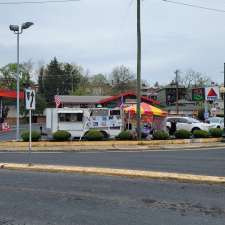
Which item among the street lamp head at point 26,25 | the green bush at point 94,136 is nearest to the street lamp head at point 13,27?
the street lamp head at point 26,25

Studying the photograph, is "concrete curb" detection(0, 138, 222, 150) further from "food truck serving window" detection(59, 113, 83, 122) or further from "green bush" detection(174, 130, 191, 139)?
"food truck serving window" detection(59, 113, 83, 122)

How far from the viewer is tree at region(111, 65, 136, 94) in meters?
116

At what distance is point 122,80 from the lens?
392 ft

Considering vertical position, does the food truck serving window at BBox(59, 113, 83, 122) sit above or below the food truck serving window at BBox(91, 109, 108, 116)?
below

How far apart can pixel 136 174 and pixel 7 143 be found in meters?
15.0

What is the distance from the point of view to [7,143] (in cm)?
2569

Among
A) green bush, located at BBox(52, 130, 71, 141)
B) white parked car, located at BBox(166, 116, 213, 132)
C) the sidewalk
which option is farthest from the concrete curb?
white parked car, located at BBox(166, 116, 213, 132)

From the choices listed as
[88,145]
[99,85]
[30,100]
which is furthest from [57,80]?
[30,100]

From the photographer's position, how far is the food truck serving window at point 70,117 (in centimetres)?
2830

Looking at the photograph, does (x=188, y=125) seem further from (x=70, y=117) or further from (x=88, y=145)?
(x=88, y=145)

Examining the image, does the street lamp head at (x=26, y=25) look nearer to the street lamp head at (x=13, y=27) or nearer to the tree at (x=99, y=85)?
the street lamp head at (x=13, y=27)

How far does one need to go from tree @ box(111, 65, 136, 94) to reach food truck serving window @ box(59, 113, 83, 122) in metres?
86.5

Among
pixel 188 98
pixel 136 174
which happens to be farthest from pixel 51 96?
pixel 136 174

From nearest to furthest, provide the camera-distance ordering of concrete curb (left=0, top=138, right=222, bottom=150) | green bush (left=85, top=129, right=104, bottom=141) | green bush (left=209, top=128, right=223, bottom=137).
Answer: concrete curb (left=0, top=138, right=222, bottom=150) → green bush (left=85, top=129, right=104, bottom=141) → green bush (left=209, top=128, right=223, bottom=137)
